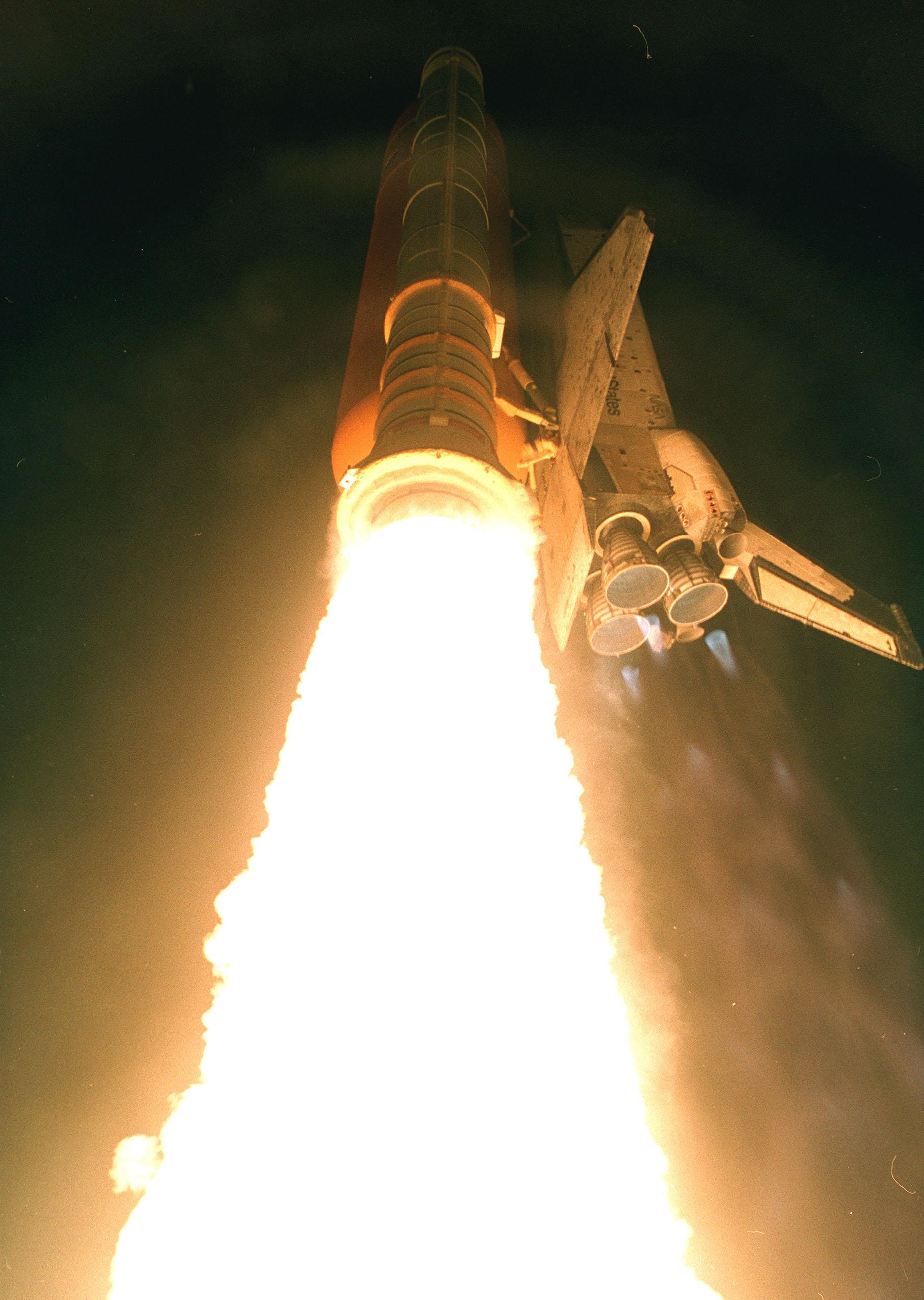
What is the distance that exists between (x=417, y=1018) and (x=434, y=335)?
5330 mm

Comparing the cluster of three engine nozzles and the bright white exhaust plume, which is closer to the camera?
the bright white exhaust plume

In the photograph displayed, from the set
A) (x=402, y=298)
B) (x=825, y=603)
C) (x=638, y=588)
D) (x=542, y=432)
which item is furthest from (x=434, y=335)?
(x=825, y=603)

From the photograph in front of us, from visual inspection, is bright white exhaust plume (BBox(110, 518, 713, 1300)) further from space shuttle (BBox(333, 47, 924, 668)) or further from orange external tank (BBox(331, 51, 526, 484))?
orange external tank (BBox(331, 51, 526, 484))

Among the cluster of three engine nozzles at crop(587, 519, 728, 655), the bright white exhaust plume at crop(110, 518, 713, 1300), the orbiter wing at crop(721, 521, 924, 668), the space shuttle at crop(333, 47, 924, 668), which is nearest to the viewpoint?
the bright white exhaust plume at crop(110, 518, 713, 1300)

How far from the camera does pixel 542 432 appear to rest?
23.2 ft

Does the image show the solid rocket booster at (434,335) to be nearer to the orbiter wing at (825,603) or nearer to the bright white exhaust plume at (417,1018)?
the bright white exhaust plume at (417,1018)

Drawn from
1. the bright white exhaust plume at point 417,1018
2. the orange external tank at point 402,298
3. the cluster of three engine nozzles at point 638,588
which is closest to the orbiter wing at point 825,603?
the cluster of three engine nozzles at point 638,588

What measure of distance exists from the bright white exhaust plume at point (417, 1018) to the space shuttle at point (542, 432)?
29.8 inches

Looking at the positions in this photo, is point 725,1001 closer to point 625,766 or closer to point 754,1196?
point 754,1196

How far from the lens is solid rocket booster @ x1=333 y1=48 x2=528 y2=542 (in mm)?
5238

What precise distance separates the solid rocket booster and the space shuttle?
0.06 feet

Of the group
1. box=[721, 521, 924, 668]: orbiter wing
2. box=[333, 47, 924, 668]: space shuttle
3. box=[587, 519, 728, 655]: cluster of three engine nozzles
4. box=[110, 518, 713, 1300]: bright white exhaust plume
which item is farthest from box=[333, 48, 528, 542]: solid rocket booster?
box=[721, 521, 924, 668]: orbiter wing

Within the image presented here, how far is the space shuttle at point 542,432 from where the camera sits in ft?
17.8

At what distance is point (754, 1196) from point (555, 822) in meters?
4.41
